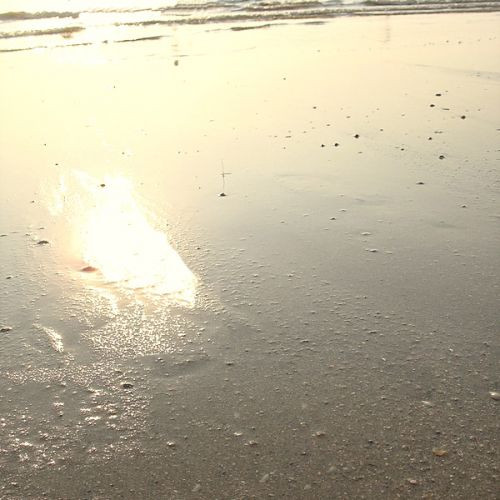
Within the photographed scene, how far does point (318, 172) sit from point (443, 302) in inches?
83.3

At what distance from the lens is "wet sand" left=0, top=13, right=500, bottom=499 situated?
2.22m

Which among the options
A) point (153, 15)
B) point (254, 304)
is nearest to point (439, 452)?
point (254, 304)

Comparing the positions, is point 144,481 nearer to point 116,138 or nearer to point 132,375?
point 132,375

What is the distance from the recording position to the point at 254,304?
3.20m

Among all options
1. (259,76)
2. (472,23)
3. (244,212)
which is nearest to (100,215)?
(244,212)

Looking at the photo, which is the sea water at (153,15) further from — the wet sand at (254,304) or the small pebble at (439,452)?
the small pebble at (439,452)

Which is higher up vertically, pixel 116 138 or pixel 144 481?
pixel 116 138

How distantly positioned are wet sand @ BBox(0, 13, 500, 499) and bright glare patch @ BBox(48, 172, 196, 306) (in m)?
0.02

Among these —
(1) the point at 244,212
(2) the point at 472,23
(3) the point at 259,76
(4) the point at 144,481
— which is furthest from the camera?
(2) the point at 472,23

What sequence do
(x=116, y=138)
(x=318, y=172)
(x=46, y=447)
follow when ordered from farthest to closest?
(x=116, y=138)
(x=318, y=172)
(x=46, y=447)

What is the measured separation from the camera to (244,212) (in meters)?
4.36

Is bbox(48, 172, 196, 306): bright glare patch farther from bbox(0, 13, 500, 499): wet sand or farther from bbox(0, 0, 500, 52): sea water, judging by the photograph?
bbox(0, 0, 500, 52): sea water

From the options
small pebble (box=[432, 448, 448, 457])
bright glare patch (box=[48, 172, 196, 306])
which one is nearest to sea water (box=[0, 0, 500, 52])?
bright glare patch (box=[48, 172, 196, 306])

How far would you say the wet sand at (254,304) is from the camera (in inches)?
87.5
